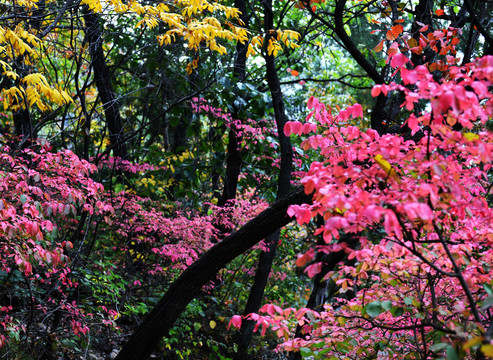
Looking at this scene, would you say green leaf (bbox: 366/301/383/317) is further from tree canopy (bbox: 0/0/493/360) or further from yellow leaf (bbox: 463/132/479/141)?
yellow leaf (bbox: 463/132/479/141)

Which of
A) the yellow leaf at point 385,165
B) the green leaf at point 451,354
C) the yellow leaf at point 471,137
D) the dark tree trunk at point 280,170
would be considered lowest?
the green leaf at point 451,354

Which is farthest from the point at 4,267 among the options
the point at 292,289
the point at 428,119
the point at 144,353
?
the point at 292,289

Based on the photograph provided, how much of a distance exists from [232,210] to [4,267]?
342 centimetres

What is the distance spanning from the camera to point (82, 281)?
5051 millimetres

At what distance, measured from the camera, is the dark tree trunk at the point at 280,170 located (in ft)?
16.9

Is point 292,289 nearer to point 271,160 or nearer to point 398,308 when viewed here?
point 271,160

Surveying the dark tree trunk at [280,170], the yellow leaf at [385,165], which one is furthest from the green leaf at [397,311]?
the dark tree trunk at [280,170]

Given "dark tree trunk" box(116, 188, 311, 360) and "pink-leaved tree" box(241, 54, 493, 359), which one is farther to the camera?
"dark tree trunk" box(116, 188, 311, 360)

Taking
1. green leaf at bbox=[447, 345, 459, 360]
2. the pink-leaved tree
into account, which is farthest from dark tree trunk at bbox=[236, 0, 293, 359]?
green leaf at bbox=[447, 345, 459, 360]

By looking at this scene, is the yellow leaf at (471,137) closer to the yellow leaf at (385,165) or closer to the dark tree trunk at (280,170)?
the yellow leaf at (385,165)

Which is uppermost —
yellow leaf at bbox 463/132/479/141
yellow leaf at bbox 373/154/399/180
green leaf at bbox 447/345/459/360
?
yellow leaf at bbox 463/132/479/141

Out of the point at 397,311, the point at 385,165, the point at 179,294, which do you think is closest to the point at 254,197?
the point at 179,294

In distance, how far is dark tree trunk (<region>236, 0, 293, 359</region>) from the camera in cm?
514

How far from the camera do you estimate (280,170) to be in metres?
5.46
